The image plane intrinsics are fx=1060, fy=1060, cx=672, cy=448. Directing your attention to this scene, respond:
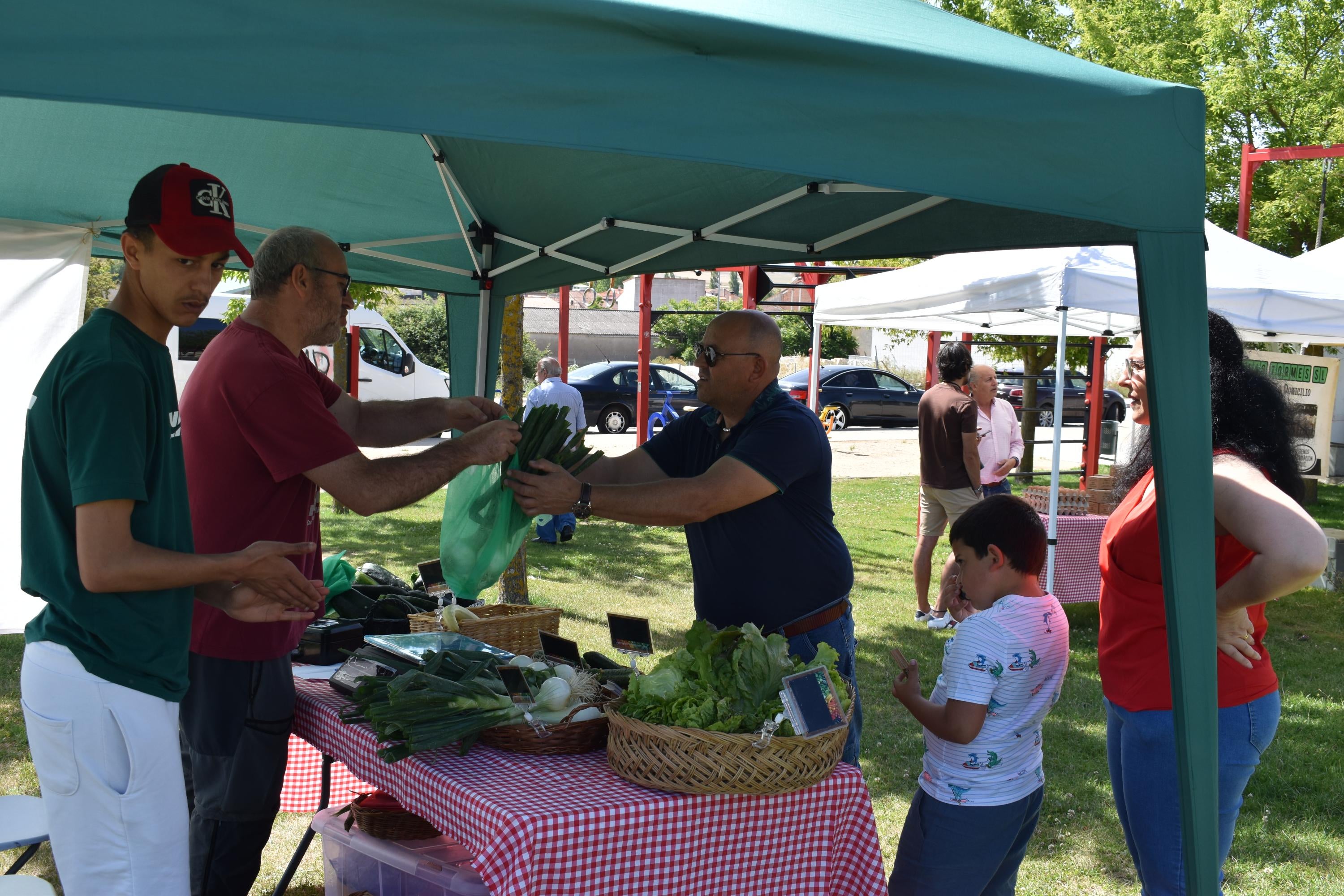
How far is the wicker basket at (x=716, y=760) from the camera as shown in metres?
1.89

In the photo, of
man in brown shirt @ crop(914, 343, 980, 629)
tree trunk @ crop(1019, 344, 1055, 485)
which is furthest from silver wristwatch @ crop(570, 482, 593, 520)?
tree trunk @ crop(1019, 344, 1055, 485)

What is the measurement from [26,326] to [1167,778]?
14.6 feet

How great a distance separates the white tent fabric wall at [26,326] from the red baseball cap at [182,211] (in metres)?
2.77

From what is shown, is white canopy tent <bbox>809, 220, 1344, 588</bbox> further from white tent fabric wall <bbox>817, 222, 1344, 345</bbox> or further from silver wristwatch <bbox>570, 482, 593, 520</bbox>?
silver wristwatch <bbox>570, 482, 593, 520</bbox>

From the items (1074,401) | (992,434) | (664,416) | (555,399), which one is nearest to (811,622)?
(992,434)

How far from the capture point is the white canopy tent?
545 centimetres

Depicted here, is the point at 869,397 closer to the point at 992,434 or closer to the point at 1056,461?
the point at 992,434

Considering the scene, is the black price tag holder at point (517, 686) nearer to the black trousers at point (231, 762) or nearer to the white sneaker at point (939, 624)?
the black trousers at point (231, 762)

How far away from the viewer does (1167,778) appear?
89.9 inches

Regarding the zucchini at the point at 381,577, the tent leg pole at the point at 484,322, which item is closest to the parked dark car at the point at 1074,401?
the tent leg pole at the point at 484,322

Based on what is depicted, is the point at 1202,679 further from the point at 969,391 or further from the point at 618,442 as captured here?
the point at 618,442

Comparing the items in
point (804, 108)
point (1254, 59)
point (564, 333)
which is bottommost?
point (564, 333)

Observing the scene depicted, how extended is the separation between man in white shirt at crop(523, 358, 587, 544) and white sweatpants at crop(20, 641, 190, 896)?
6904mm

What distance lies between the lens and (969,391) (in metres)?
7.45
